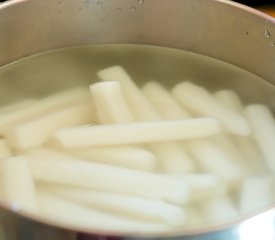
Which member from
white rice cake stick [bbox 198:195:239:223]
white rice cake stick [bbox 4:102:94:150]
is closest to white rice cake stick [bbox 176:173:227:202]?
white rice cake stick [bbox 198:195:239:223]

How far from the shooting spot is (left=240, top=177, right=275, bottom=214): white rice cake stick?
0.51 meters

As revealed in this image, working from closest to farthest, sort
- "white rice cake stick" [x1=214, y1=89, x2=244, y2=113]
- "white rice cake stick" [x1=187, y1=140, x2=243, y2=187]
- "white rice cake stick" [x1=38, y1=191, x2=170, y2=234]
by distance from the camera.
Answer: "white rice cake stick" [x1=38, y1=191, x2=170, y2=234] → "white rice cake stick" [x1=187, y1=140, x2=243, y2=187] → "white rice cake stick" [x1=214, y1=89, x2=244, y2=113]

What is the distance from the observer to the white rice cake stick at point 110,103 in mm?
574

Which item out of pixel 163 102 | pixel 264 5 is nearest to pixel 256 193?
pixel 163 102

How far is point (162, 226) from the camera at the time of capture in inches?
17.0

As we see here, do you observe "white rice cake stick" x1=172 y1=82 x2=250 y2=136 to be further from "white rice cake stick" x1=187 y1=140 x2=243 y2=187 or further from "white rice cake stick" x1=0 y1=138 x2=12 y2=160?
"white rice cake stick" x1=0 y1=138 x2=12 y2=160

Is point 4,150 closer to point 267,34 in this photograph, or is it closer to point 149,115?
point 149,115

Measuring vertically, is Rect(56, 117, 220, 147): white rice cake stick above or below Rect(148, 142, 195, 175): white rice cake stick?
above

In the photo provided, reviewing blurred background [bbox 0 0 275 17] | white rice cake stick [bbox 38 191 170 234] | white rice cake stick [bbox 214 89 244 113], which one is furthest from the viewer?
blurred background [bbox 0 0 275 17]

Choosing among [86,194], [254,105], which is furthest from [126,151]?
[254,105]

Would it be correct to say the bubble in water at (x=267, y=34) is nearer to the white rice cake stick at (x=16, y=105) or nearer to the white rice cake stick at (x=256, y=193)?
the white rice cake stick at (x=256, y=193)

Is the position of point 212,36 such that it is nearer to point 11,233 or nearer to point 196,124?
point 196,124

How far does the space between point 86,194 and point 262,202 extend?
15 cm

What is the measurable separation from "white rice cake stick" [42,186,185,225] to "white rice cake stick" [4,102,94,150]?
82mm
